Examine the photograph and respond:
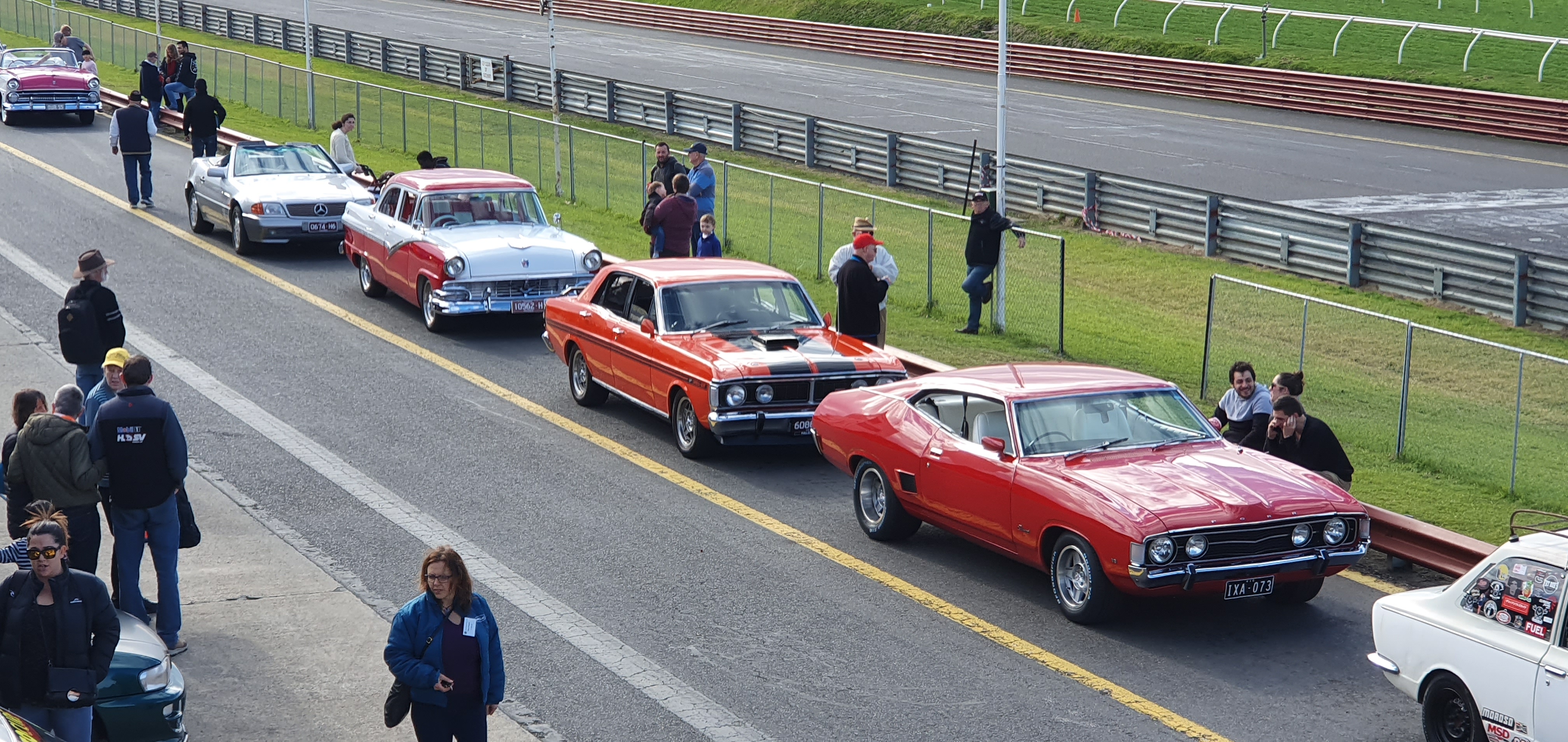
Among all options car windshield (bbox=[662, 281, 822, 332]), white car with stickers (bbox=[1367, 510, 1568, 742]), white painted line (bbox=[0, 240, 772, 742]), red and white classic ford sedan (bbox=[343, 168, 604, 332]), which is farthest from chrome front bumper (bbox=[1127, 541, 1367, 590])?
red and white classic ford sedan (bbox=[343, 168, 604, 332])

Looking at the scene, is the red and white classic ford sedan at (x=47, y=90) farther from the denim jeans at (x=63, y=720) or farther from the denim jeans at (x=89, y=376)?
the denim jeans at (x=63, y=720)

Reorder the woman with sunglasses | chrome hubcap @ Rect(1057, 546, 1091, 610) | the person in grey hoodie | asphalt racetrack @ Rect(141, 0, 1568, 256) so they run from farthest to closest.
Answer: asphalt racetrack @ Rect(141, 0, 1568, 256) < chrome hubcap @ Rect(1057, 546, 1091, 610) < the person in grey hoodie < the woman with sunglasses

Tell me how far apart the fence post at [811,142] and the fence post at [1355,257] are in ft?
42.7

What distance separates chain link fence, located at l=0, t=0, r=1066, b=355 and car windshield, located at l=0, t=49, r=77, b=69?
4.39m

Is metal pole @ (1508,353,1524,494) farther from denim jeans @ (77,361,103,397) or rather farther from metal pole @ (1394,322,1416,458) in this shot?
denim jeans @ (77,361,103,397)

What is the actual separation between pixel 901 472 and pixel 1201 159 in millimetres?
23620

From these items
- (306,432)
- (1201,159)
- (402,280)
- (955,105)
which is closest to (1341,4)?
(955,105)

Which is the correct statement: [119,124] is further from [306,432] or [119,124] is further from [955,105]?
[955,105]

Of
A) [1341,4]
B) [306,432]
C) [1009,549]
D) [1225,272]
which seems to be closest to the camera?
[1009,549]

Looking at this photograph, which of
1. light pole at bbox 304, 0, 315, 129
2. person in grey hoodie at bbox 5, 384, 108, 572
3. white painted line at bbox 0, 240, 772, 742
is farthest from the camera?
light pole at bbox 304, 0, 315, 129

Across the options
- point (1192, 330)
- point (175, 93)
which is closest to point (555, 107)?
point (1192, 330)

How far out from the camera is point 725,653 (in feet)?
31.4

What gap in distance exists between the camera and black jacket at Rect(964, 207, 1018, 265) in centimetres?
1817

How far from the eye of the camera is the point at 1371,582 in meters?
10.9
